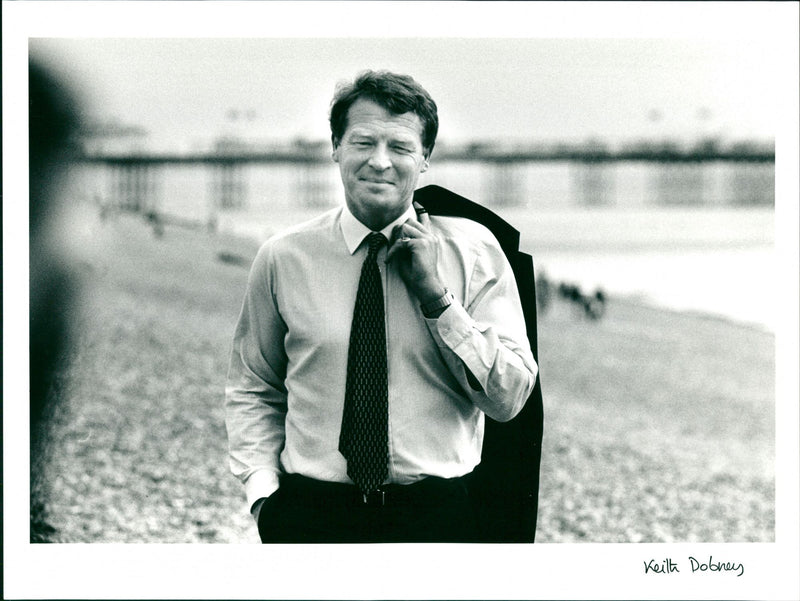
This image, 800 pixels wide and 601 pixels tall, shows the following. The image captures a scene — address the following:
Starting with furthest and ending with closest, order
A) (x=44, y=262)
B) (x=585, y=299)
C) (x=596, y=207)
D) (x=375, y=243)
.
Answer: (x=585, y=299) < (x=596, y=207) < (x=44, y=262) < (x=375, y=243)

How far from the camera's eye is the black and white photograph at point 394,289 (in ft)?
7.80

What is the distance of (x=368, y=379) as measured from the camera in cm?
239

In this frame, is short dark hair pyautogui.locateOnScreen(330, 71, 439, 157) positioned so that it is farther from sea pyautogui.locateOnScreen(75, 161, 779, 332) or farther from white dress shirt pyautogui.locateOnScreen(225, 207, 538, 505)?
sea pyautogui.locateOnScreen(75, 161, 779, 332)

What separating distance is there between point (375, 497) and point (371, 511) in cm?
6

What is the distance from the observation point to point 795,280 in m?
3.53

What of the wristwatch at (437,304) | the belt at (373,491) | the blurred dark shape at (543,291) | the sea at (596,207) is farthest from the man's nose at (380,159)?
the blurred dark shape at (543,291)

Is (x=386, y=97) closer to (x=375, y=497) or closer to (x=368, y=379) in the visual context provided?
(x=368, y=379)

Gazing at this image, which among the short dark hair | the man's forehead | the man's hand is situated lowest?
the man's hand

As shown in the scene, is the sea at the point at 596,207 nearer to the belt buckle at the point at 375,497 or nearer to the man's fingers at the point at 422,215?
the man's fingers at the point at 422,215

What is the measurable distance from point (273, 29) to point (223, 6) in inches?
7.8

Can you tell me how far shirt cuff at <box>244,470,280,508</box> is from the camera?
2.36 metres
